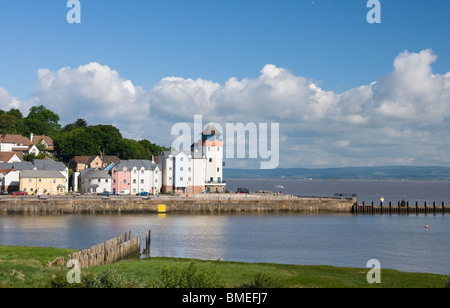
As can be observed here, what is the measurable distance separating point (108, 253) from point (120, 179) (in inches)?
2554

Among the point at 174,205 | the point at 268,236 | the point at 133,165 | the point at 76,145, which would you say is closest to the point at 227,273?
the point at 268,236

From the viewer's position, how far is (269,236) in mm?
61094

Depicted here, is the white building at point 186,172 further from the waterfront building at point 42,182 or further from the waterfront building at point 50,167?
the waterfront building at point 42,182

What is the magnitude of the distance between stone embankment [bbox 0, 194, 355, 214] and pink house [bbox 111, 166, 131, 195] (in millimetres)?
11744

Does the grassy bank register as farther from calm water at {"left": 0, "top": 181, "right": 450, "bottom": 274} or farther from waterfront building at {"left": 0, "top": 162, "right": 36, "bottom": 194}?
waterfront building at {"left": 0, "top": 162, "right": 36, "bottom": 194}

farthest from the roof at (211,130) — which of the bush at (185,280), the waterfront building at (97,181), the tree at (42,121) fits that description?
the bush at (185,280)

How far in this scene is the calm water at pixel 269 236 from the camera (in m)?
47.2

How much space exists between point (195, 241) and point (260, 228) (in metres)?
15.5

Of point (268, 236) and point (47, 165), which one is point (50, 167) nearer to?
point (47, 165)

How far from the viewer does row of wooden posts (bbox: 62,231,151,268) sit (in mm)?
35188

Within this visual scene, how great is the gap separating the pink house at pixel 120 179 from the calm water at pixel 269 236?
2155cm

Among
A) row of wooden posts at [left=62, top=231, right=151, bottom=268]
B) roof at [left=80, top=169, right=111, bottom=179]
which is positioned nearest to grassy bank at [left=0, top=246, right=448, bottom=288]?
row of wooden posts at [left=62, top=231, right=151, bottom=268]

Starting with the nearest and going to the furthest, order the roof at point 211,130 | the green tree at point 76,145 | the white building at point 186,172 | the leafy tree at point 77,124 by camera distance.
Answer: the white building at point 186,172, the roof at point 211,130, the green tree at point 76,145, the leafy tree at point 77,124
